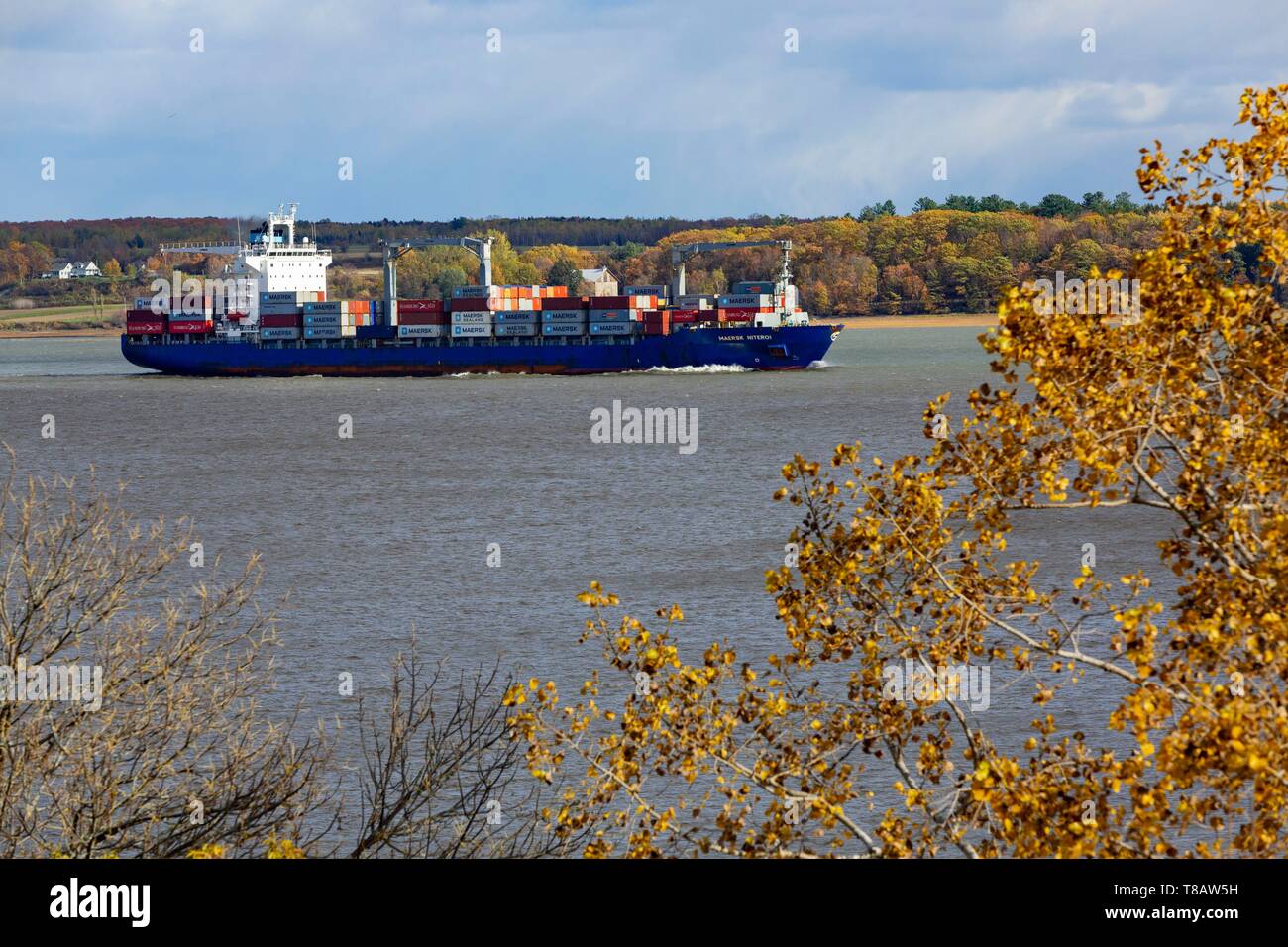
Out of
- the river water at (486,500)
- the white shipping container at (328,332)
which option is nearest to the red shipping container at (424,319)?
the white shipping container at (328,332)

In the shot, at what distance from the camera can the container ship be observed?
107562mm

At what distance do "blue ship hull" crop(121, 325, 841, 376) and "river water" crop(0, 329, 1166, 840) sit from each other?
1.91m

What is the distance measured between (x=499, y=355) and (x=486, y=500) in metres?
60.7

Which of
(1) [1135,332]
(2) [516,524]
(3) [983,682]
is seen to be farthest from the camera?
(2) [516,524]

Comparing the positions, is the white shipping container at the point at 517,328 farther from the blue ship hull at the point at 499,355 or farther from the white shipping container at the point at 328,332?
the white shipping container at the point at 328,332

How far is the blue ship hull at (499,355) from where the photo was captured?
352ft

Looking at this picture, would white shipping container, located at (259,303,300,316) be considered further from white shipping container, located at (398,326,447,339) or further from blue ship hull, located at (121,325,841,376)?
white shipping container, located at (398,326,447,339)

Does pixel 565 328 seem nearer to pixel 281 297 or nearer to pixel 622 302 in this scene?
pixel 622 302

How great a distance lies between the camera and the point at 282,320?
112062mm

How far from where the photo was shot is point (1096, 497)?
9.02 metres

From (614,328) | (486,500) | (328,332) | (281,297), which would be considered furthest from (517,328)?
(486,500)
